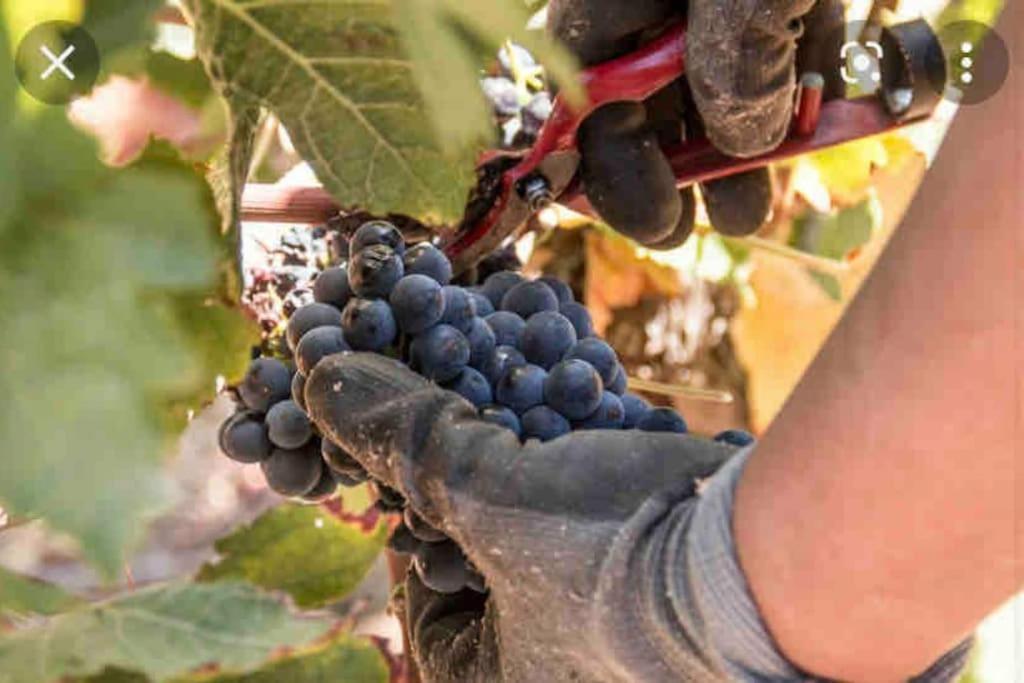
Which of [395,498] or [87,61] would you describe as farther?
[395,498]

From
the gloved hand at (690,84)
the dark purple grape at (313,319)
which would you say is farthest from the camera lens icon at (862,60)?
the dark purple grape at (313,319)

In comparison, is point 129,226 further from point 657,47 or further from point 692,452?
point 657,47

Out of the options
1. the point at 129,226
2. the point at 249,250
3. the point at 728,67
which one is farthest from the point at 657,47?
the point at 129,226

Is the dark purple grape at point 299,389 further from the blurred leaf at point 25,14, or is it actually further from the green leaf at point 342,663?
the blurred leaf at point 25,14

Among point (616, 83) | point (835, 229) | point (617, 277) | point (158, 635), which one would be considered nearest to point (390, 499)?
point (616, 83)

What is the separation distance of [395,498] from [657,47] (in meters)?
0.27

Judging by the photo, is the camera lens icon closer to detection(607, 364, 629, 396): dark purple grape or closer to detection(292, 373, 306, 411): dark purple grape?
detection(607, 364, 629, 396): dark purple grape

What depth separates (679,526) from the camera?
0.48 m

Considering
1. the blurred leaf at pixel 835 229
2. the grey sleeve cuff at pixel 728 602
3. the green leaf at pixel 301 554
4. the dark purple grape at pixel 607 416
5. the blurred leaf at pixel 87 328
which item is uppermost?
the blurred leaf at pixel 87 328

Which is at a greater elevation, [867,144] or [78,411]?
[78,411]

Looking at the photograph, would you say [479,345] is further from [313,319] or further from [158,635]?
[158,635]

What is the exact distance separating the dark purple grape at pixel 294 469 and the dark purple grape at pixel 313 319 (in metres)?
0.06
